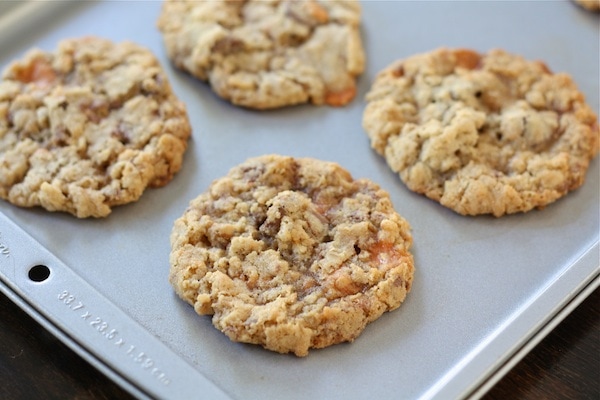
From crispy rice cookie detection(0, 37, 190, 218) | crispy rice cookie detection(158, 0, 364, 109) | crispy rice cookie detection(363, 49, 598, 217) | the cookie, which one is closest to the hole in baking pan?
crispy rice cookie detection(0, 37, 190, 218)

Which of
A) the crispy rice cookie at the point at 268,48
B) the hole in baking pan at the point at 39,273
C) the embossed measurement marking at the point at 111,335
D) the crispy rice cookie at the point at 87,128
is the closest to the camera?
the embossed measurement marking at the point at 111,335

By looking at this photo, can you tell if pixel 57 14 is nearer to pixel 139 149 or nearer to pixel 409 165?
pixel 139 149

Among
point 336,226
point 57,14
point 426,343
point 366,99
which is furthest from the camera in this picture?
point 57,14

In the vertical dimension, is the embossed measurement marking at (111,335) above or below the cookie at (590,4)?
below

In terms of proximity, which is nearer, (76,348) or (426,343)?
(76,348)

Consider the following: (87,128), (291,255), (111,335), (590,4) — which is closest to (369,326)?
(291,255)

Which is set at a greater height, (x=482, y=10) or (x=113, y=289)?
(x=482, y=10)

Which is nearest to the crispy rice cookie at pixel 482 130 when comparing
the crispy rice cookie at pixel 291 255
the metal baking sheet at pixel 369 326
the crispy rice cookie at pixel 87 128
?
the metal baking sheet at pixel 369 326

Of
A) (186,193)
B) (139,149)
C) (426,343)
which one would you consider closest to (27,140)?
(139,149)

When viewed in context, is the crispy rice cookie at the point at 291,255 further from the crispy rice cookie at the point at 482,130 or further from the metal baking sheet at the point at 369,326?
the crispy rice cookie at the point at 482,130
